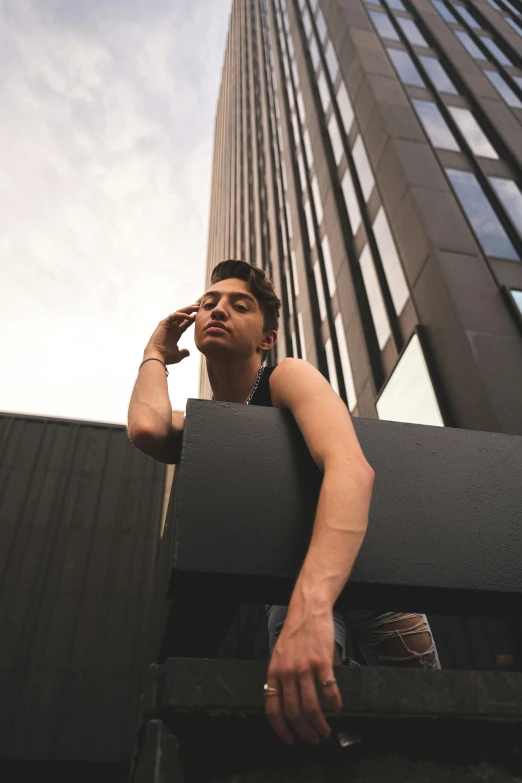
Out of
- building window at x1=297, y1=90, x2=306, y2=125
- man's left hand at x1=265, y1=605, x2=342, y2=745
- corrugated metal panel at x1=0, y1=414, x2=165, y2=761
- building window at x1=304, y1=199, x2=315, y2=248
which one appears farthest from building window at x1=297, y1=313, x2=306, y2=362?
man's left hand at x1=265, y1=605, x2=342, y2=745

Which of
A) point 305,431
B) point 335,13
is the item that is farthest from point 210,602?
point 335,13

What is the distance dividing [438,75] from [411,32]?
3355 mm

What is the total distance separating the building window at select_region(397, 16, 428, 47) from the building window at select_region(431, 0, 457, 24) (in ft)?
8.03

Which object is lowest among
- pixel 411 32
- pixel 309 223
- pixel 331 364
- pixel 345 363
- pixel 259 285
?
pixel 259 285

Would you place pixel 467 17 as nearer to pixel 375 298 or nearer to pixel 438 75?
pixel 438 75

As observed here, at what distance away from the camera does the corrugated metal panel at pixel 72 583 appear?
10633 mm

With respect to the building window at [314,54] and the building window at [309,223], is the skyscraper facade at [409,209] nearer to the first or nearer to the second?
the building window at [309,223]

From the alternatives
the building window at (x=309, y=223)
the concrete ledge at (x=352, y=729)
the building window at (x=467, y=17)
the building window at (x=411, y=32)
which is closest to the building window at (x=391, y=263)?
the building window at (x=309, y=223)

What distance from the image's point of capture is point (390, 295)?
12.9 metres

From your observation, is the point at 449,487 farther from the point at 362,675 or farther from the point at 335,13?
the point at 335,13

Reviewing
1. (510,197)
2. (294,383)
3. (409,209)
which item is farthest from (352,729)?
(510,197)

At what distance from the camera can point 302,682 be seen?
1.14 m

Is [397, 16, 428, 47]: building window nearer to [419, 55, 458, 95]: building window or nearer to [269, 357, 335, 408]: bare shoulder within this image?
[419, 55, 458, 95]: building window

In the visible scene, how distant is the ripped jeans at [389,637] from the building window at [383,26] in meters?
20.7
